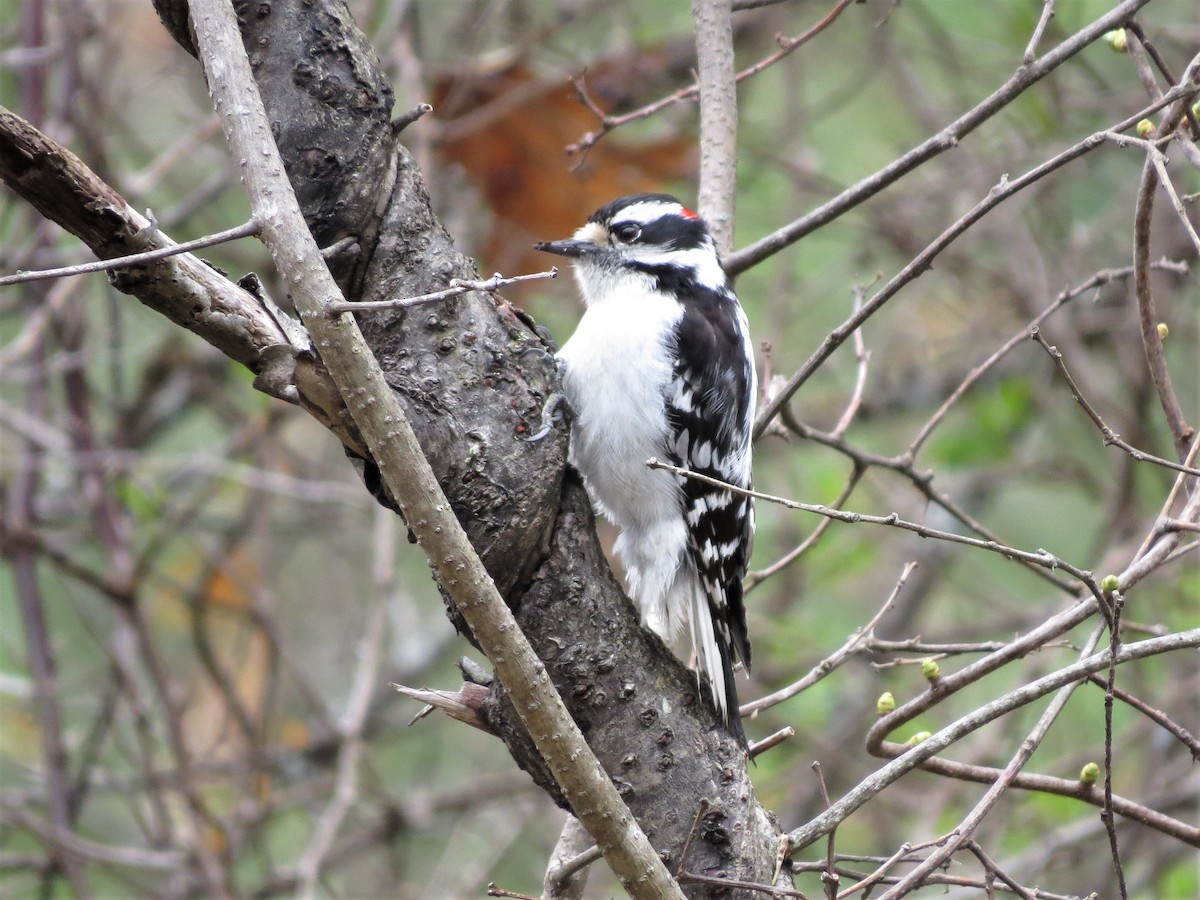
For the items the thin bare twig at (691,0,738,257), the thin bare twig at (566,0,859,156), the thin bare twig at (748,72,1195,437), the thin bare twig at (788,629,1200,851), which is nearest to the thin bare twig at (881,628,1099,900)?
the thin bare twig at (788,629,1200,851)

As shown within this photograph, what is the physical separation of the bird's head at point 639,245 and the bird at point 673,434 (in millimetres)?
24

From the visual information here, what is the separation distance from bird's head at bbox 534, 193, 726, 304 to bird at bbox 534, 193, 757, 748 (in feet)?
0.08

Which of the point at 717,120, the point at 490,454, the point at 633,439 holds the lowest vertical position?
the point at 490,454

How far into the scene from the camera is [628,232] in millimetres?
3711

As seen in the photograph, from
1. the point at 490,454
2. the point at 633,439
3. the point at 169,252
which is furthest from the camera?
the point at 633,439

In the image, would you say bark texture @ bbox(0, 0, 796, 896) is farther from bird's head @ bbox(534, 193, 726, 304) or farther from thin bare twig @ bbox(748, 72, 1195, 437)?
bird's head @ bbox(534, 193, 726, 304)

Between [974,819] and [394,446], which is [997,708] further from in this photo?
[394,446]

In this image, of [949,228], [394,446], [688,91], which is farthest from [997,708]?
[688,91]

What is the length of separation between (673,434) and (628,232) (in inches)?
28.9

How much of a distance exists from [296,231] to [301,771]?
4628mm

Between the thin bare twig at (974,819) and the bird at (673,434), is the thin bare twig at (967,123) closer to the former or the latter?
the bird at (673,434)

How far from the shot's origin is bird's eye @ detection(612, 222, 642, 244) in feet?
12.1

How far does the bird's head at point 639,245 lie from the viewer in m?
3.64

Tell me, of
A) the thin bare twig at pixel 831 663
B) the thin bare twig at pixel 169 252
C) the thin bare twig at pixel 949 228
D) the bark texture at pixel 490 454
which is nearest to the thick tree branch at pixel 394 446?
the thin bare twig at pixel 169 252
